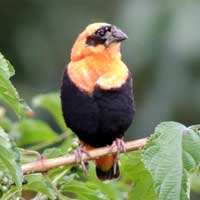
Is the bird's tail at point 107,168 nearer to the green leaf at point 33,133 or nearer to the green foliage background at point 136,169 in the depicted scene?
the green foliage background at point 136,169

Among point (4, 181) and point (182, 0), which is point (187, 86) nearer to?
point (182, 0)

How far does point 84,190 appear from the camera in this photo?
3029 mm

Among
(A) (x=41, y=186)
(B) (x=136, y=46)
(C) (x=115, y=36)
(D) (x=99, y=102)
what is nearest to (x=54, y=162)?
(A) (x=41, y=186)

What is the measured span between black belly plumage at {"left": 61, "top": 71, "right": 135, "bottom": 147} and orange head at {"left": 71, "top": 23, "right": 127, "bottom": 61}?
8.0 inches

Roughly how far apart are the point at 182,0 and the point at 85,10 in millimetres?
1810

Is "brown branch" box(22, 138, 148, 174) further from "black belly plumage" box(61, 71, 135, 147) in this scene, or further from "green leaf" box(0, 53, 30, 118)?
"black belly plumage" box(61, 71, 135, 147)

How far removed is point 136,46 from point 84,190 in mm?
4037

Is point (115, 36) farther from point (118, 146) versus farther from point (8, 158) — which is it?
point (8, 158)

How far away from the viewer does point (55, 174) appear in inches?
128

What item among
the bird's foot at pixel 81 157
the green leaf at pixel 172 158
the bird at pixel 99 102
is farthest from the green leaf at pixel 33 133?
the green leaf at pixel 172 158

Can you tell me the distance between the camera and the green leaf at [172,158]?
8.54 feet

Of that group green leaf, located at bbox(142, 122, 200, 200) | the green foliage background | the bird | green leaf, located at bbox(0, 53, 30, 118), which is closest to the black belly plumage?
the bird

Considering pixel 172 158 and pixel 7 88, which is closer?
pixel 7 88

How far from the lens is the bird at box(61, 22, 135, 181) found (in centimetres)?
372
